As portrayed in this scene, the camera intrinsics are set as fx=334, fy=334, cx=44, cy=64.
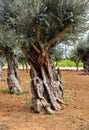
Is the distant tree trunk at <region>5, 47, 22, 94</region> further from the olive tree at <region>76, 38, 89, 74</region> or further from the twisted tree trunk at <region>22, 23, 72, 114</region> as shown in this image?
the olive tree at <region>76, 38, 89, 74</region>

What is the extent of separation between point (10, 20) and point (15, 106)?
328 cm

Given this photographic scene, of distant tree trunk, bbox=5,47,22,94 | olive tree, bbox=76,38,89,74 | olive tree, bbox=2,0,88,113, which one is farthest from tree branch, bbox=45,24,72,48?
olive tree, bbox=76,38,89,74

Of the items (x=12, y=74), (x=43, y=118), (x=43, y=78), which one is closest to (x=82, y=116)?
(x=43, y=118)

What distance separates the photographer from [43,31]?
34.8ft

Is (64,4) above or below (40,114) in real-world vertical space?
above

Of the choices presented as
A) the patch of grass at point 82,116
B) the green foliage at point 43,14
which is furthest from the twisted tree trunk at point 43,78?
the patch of grass at point 82,116

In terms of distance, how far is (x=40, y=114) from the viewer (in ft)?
33.6

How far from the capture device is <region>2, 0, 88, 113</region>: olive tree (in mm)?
9734

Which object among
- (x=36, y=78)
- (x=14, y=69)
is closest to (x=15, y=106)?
(x=36, y=78)

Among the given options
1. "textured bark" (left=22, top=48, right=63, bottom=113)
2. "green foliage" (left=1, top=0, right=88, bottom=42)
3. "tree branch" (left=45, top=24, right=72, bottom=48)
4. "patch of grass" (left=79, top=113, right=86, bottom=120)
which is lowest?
"patch of grass" (left=79, top=113, right=86, bottom=120)

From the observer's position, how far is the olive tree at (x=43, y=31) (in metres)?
9.73

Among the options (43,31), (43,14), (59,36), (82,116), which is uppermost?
(43,14)

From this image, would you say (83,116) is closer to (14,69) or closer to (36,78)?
(36,78)

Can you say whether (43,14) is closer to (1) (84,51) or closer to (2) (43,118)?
(2) (43,118)
